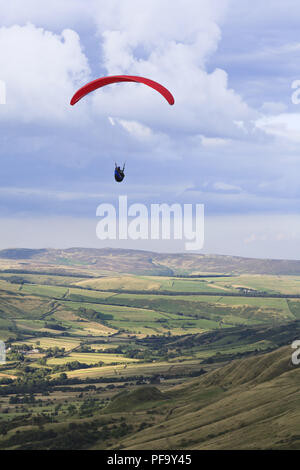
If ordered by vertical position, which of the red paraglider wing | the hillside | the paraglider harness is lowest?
the hillside

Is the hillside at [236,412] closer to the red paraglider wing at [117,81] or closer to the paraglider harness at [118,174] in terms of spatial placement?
the paraglider harness at [118,174]

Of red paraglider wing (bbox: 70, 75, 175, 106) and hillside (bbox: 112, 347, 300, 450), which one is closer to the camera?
red paraglider wing (bbox: 70, 75, 175, 106)

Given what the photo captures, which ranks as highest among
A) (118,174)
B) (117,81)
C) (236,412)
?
(117,81)

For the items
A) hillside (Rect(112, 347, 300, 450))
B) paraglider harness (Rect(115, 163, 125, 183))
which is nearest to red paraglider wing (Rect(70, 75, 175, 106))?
paraglider harness (Rect(115, 163, 125, 183))

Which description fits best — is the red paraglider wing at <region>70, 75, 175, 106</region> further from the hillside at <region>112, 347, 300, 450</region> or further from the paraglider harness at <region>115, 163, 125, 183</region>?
the hillside at <region>112, 347, 300, 450</region>

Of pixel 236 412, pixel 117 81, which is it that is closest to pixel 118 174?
pixel 117 81

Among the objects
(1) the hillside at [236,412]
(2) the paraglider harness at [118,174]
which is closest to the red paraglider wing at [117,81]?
(2) the paraglider harness at [118,174]

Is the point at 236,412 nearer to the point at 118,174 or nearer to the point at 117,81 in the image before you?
the point at 118,174
